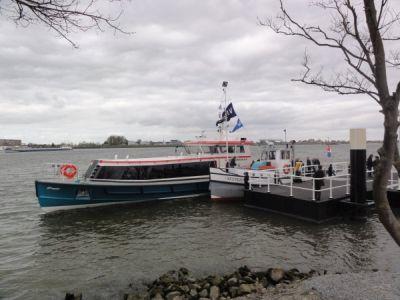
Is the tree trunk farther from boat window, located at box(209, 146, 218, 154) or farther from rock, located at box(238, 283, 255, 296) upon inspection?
boat window, located at box(209, 146, 218, 154)

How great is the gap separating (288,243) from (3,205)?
19.1 m

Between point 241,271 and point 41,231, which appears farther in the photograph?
point 41,231

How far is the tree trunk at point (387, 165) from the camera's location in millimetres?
3488

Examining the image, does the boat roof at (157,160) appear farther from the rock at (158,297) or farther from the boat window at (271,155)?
the rock at (158,297)

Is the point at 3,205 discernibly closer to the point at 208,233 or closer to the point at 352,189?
the point at 208,233

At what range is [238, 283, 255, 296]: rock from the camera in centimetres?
807

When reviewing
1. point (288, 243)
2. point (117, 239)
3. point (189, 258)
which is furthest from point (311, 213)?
point (117, 239)

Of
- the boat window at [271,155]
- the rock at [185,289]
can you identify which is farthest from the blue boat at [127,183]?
the rock at [185,289]

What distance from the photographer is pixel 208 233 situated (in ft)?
45.6

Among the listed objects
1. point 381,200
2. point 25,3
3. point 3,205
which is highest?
point 25,3

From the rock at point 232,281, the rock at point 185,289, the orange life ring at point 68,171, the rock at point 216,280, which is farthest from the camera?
the orange life ring at point 68,171

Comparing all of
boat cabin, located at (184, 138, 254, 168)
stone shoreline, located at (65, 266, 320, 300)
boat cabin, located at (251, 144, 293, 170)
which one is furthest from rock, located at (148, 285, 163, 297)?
boat cabin, located at (184, 138, 254, 168)

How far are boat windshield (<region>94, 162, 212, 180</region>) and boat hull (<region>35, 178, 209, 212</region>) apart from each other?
0.52 m

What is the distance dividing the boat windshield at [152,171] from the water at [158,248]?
9.64 feet
